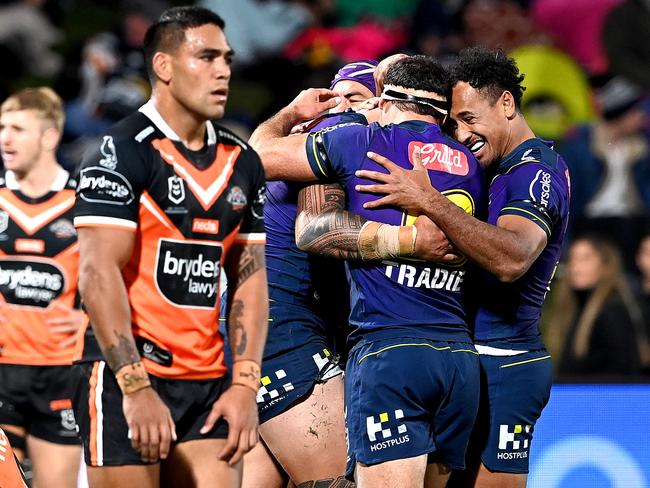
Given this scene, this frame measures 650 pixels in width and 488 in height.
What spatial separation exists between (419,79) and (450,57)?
6.69 metres

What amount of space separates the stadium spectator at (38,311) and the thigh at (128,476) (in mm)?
2757

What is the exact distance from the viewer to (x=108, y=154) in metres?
4.04

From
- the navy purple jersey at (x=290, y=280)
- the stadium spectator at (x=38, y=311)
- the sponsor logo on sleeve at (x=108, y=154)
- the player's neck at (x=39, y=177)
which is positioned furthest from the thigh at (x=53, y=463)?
the sponsor logo on sleeve at (x=108, y=154)

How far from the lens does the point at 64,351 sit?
22.4 feet

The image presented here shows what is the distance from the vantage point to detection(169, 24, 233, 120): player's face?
4.20 metres

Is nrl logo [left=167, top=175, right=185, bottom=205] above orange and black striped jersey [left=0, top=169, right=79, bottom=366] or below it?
above

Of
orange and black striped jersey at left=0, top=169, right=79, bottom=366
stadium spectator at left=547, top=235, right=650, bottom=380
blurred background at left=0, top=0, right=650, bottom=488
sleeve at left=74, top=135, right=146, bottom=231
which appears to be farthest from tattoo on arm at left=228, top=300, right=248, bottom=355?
stadium spectator at left=547, top=235, right=650, bottom=380

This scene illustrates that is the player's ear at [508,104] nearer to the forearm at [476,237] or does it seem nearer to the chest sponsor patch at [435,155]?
the chest sponsor patch at [435,155]

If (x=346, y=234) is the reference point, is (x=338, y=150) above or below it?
above

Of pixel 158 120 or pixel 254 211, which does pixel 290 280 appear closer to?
pixel 254 211

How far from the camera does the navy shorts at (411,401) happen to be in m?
4.62

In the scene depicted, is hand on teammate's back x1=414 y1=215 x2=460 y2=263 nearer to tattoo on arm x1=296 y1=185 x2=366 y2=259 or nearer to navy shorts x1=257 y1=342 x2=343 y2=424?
tattoo on arm x1=296 y1=185 x2=366 y2=259

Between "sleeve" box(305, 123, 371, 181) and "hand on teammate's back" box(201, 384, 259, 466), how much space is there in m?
1.10

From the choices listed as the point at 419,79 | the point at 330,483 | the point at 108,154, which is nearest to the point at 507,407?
the point at 330,483
